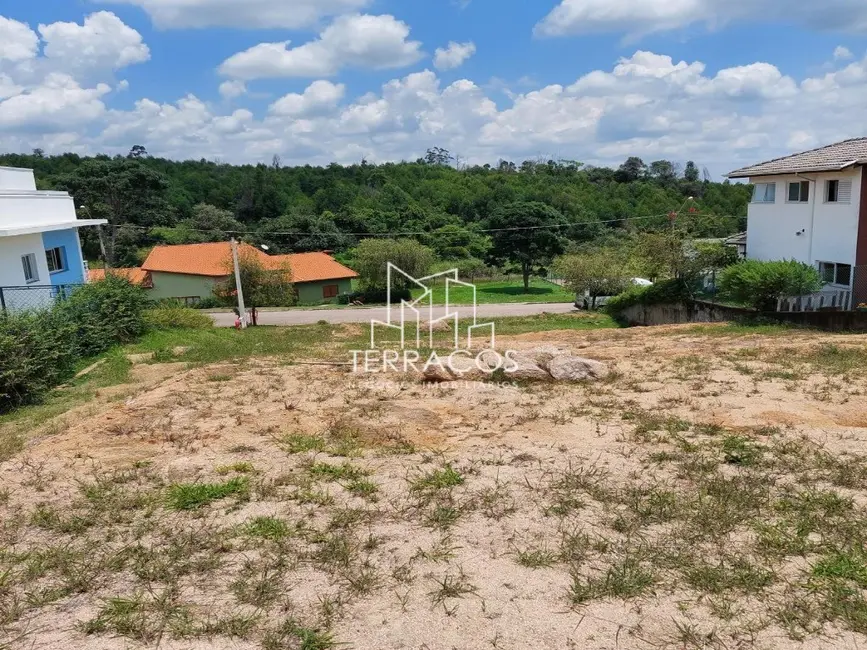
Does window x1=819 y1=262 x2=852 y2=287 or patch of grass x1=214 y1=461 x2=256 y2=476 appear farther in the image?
window x1=819 y1=262 x2=852 y2=287

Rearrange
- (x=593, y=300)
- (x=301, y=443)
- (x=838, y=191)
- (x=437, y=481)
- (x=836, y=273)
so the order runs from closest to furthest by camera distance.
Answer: (x=437, y=481) < (x=301, y=443) < (x=838, y=191) < (x=836, y=273) < (x=593, y=300)

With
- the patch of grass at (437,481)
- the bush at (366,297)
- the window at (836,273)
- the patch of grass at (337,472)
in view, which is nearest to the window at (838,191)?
the window at (836,273)

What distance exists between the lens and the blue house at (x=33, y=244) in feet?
53.0

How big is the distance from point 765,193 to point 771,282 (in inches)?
214

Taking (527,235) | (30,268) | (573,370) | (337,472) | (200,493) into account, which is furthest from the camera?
(527,235)

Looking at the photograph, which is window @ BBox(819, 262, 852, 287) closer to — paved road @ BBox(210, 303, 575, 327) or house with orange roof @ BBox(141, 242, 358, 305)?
paved road @ BBox(210, 303, 575, 327)

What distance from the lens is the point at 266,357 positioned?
14.5 meters

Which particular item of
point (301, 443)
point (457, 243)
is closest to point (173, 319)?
point (301, 443)

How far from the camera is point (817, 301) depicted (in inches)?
711

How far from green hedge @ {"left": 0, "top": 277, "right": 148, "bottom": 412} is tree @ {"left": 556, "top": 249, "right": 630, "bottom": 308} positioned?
20.6 meters

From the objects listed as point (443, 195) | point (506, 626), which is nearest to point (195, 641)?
point (506, 626)

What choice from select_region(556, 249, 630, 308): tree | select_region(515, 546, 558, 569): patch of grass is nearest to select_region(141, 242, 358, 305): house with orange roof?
select_region(556, 249, 630, 308): tree

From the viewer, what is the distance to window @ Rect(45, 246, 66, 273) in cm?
2061

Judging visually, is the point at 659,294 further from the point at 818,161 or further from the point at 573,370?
the point at 573,370
